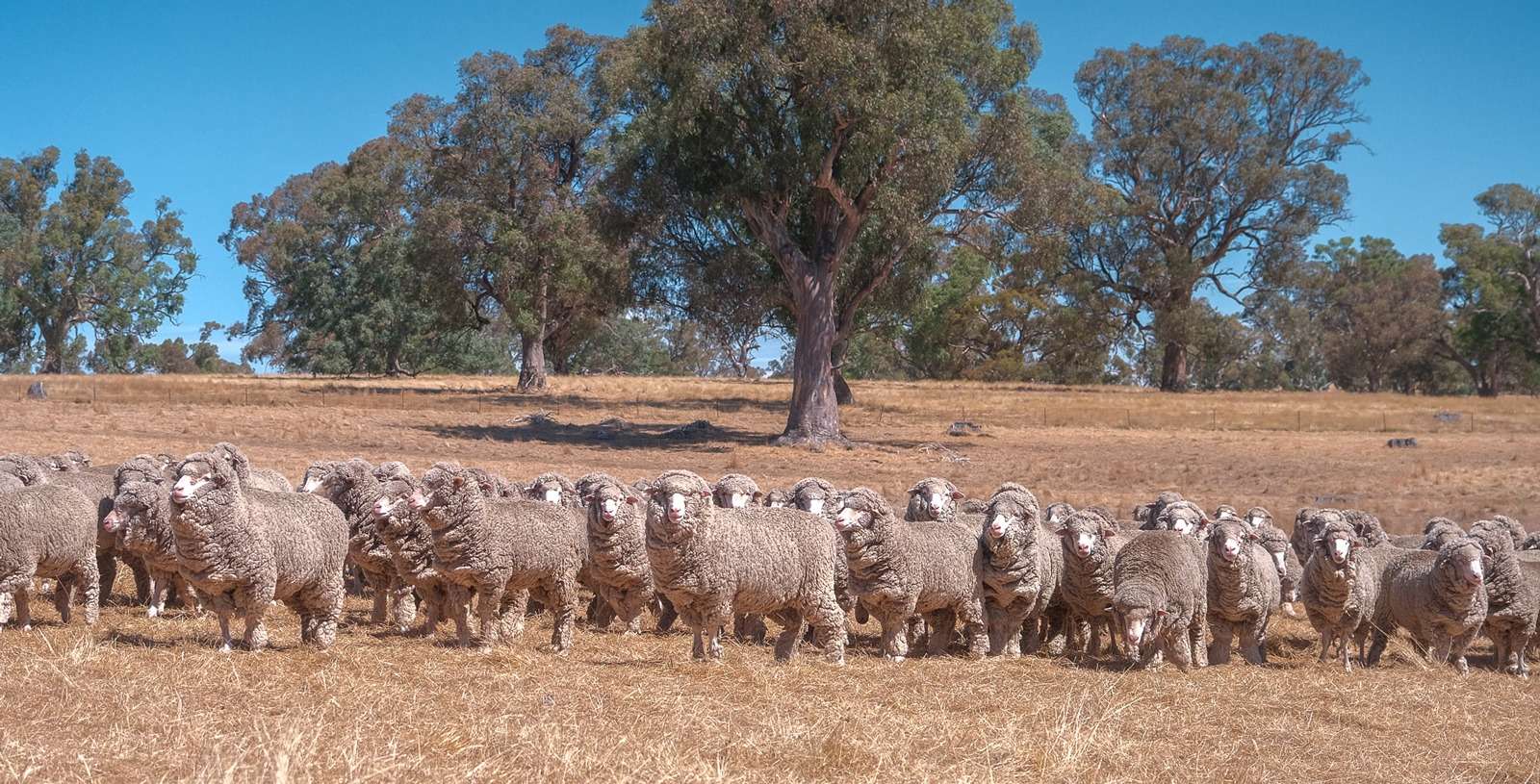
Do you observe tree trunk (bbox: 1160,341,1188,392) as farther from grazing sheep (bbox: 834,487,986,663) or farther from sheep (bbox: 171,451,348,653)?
sheep (bbox: 171,451,348,653)

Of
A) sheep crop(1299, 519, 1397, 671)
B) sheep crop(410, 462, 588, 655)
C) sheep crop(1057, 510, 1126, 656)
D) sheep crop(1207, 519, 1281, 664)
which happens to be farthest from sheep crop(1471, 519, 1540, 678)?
sheep crop(410, 462, 588, 655)

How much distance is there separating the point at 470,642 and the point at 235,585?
188 cm

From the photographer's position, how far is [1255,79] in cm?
5866

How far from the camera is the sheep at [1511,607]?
1125cm

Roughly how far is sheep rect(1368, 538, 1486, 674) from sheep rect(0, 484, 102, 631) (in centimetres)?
1143

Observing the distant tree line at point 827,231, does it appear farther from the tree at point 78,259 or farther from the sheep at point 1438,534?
the sheep at point 1438,534

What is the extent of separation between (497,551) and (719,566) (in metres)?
1.80

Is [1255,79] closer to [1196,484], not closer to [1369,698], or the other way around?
[1196,484]

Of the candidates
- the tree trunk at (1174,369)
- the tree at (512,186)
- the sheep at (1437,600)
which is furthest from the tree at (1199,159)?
the sheep at (1437,600)

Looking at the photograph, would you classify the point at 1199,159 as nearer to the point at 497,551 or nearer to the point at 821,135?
the point at 821,135

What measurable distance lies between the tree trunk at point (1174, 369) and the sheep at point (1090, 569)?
48434mm

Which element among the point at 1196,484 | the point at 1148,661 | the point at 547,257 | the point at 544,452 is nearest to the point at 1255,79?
the point at 547,257

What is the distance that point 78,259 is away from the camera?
211 ft

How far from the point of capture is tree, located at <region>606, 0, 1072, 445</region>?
1081 inches
